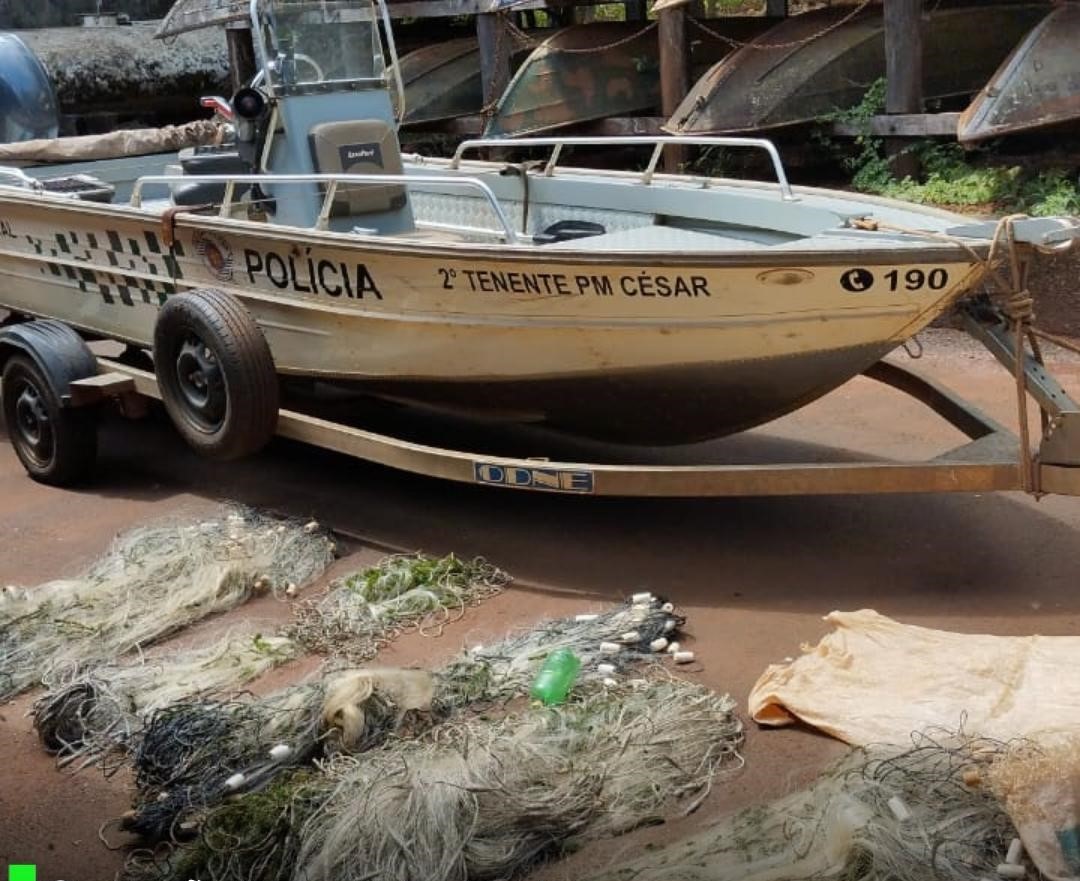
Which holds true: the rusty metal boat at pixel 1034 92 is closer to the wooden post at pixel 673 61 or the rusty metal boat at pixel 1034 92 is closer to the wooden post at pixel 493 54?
the wooden post at pixel 673 61

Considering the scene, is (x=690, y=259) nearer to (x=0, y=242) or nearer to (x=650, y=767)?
(x=650, y=767)

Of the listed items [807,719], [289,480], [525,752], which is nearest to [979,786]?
[807,719]

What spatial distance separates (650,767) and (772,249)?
1894 millimetres

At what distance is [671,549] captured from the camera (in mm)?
6039

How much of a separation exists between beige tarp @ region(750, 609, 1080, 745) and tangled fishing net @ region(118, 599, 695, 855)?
24.8 inches

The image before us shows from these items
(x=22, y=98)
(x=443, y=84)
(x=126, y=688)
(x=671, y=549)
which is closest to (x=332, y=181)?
(x=671, y=549)

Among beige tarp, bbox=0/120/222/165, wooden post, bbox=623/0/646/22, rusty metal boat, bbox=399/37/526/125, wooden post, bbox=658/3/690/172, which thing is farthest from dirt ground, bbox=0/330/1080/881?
wooden post, bbox=623/0/646/22

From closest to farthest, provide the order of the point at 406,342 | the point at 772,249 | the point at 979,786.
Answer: the point at 979,786, the point at 772,249, the point at 406,342

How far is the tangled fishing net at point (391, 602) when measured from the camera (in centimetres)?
531

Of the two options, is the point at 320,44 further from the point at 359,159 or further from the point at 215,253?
the point at 215,253

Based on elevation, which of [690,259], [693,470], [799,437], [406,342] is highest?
[690,259]

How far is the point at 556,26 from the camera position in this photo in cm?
1555

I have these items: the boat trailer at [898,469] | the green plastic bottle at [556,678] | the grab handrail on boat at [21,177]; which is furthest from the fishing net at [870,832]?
the grab handrail on boat at [21,177]

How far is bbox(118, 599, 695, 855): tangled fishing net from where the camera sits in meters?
4.18
